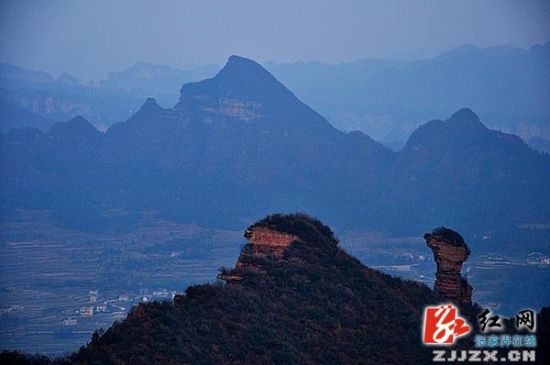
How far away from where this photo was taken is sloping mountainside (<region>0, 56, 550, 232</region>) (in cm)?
10762

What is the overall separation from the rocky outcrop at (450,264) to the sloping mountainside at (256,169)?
65443 mm

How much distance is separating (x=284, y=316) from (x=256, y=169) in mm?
90751

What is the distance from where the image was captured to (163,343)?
23953 millimetres

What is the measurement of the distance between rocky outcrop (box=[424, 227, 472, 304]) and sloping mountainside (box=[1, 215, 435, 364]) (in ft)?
1.95

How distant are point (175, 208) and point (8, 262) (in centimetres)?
3085

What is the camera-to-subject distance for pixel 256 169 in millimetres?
119250

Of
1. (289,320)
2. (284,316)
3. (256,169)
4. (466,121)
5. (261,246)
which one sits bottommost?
(289,320)

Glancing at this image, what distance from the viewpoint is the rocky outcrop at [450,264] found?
3431cm

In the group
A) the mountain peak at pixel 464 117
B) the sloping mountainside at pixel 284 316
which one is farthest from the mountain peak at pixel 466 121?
the sloping mountainside at pixel 284 316

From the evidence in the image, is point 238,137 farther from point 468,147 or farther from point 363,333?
point 363,333

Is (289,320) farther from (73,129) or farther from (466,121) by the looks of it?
(73,129)

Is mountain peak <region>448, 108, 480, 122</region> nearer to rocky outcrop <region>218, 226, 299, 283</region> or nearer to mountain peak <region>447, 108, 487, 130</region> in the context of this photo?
mountain peak <region>447, 108, 487, 130</region>

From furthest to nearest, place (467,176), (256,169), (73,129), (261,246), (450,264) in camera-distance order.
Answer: (73,129), (256,169), (467,176), (450,264), (261,246)

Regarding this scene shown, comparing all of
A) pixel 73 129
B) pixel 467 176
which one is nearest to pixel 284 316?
pixel 467 176
